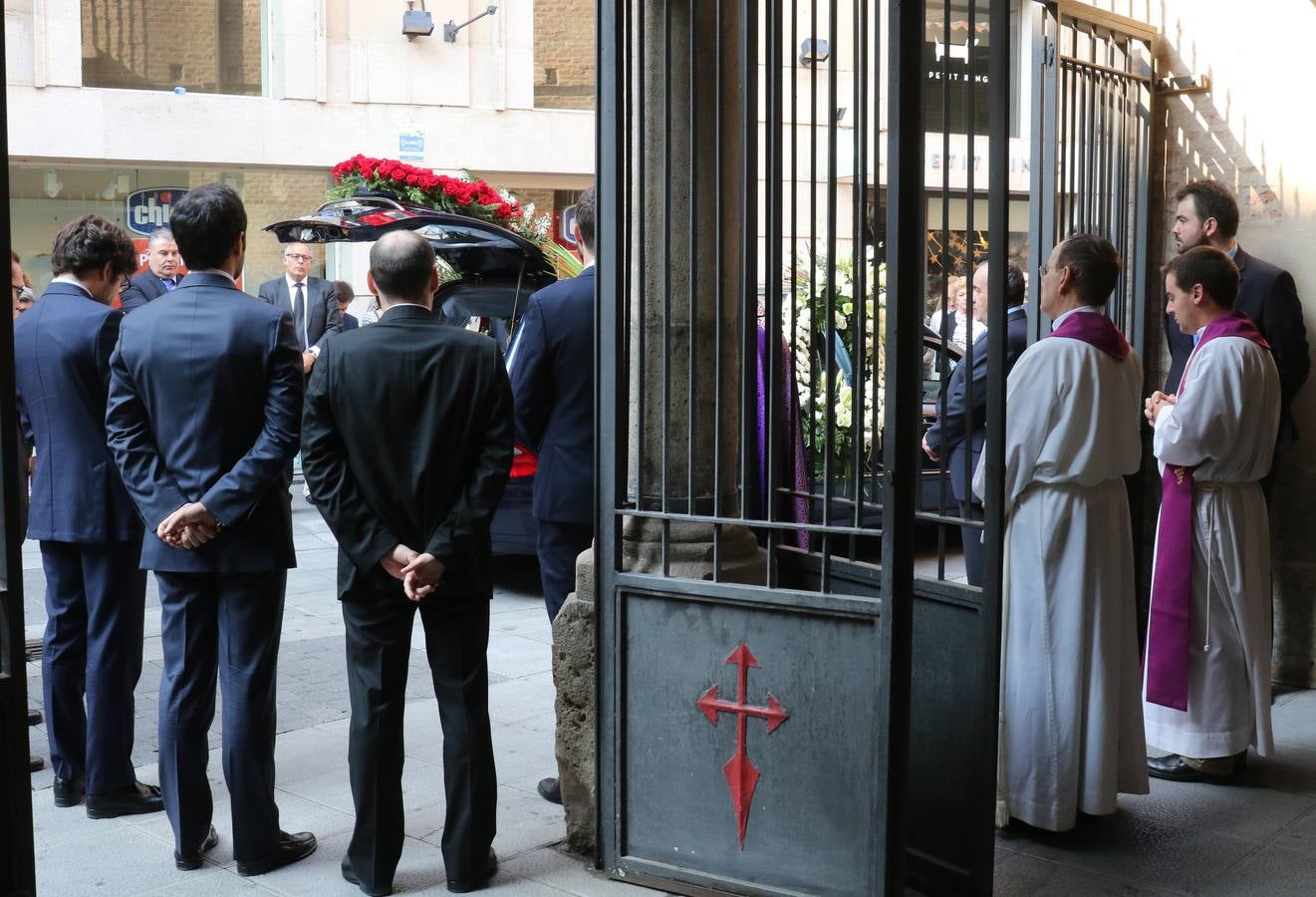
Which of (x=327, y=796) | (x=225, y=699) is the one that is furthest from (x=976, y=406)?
(x=225, y=699)

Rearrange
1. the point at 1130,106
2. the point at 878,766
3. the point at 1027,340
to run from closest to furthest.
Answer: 1. the point at 878,766
2. the point at 1027,340
3. the point at 1130,106

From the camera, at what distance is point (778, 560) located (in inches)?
169

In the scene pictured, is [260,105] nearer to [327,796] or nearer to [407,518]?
[327,796]

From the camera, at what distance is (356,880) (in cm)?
407

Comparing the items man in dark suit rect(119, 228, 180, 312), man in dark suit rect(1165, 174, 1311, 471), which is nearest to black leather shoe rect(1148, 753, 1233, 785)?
man in dark suit rect(1165, 174, 1311, 471)

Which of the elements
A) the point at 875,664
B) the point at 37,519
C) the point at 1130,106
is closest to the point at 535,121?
the point at 1130,106

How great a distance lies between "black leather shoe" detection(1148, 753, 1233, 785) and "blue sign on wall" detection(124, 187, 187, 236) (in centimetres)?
1566

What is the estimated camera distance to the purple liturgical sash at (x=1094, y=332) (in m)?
4.37

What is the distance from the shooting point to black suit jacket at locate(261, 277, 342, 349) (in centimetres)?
1138

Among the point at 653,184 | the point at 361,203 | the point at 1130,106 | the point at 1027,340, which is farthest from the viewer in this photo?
the point at 361,203

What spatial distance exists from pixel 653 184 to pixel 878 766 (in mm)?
1784

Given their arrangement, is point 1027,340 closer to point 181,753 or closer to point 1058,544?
point 1058,544

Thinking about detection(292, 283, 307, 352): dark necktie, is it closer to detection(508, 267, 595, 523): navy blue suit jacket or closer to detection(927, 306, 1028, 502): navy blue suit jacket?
detection(927, 306, 1028, 502): navy blue suit jacket

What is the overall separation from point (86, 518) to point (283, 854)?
1375mm
